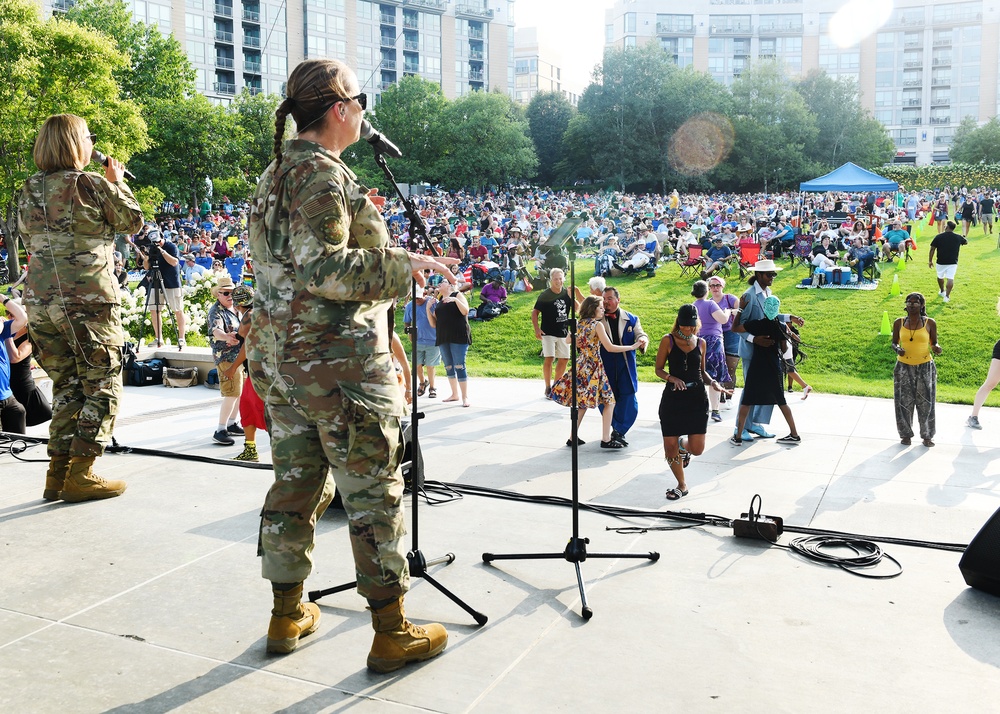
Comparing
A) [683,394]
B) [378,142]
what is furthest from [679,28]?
[378,142]

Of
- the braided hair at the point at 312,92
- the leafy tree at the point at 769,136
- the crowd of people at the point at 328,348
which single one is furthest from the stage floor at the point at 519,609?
the leafy tree at the point at 769,136

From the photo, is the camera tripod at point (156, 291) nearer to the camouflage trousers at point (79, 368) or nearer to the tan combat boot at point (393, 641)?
the camouflage trousers at point (79, 368)

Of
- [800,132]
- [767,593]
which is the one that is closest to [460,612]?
[767,593]

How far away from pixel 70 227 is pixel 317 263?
9.21ft

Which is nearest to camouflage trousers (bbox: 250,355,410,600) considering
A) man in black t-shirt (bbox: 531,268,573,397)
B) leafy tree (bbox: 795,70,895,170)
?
man in black t-shirt (bbox: 531,268,573,397)

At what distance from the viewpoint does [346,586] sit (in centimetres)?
388

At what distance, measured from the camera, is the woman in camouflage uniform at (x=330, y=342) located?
2945mm

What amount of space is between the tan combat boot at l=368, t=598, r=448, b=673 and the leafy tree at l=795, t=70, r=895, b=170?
263 feet

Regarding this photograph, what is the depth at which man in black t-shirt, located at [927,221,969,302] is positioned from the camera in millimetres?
17953

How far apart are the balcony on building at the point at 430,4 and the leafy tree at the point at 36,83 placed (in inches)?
2586

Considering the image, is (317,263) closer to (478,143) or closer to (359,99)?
(359,99)

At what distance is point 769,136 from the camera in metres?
73.1

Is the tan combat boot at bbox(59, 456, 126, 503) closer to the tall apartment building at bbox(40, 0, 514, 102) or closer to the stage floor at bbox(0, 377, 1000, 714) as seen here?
the stage floor at bbox(0, 377, 1000, 714)

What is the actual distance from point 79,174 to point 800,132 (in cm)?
7677
